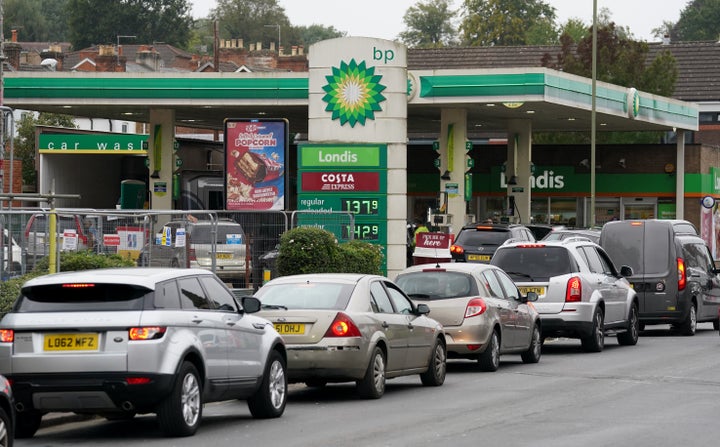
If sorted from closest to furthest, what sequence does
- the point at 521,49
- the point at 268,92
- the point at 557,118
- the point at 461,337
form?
the point at 461,337
the point at 268,92
the point at 557,118
the point at 521,49

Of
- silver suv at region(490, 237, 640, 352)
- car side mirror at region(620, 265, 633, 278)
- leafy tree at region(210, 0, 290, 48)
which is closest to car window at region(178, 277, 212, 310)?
silver suv at region(490, 237, 640, 352)

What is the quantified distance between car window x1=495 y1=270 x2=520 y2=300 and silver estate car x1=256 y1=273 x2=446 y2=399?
11.5 ft

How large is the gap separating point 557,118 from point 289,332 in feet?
112

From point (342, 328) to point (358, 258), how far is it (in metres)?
11.4

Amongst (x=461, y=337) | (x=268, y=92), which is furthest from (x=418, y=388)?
(x=268, y=92)

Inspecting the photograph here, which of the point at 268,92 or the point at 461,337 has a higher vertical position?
the point at 268,92

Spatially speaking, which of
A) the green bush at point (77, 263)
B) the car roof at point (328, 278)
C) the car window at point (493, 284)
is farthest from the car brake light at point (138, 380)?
the car window at point (493, 284)

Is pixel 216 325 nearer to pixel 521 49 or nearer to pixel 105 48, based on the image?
pixel 521 49

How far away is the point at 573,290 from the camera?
22297 mm

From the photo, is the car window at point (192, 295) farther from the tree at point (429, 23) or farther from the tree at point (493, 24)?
the tree at point (429, 23)

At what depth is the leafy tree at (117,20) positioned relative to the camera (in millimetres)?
124688

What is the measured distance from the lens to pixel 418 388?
1762cm

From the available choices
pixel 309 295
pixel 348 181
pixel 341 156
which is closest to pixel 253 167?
pixel 341 156

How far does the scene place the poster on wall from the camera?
34.6 metres
